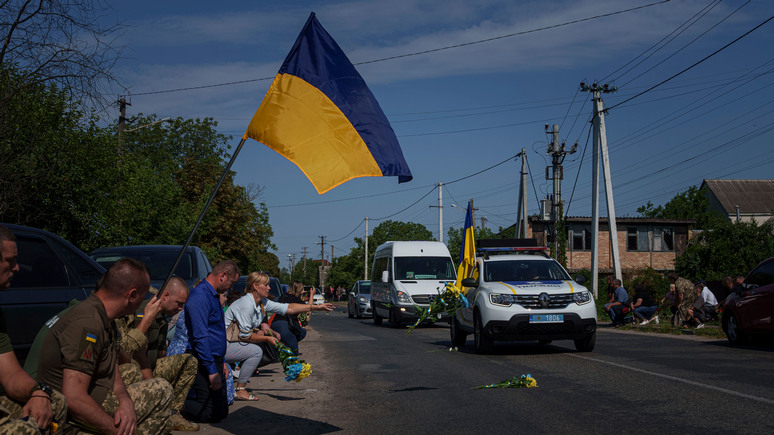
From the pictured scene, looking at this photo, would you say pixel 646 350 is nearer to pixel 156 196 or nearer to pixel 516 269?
pixel 516 269

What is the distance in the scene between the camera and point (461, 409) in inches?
308

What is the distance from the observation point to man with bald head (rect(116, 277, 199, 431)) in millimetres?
5715

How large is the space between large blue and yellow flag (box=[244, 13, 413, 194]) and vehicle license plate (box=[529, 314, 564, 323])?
7564mm

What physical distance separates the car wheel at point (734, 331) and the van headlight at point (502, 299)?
5.35m

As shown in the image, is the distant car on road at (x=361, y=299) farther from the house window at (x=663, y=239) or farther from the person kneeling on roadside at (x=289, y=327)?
the house window at (x=663, y=239)

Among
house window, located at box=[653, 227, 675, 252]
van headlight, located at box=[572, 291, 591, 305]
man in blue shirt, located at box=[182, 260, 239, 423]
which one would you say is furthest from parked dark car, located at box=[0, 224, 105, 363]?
house window, located at box=[653, 227, 675, 252]

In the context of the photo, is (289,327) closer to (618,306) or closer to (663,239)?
(618,306)

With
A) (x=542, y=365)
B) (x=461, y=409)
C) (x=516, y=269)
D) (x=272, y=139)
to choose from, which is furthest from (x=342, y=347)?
(x=272, y=139)

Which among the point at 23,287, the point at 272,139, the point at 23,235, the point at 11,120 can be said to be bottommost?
the point at 23,287

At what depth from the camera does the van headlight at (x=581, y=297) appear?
542 inches

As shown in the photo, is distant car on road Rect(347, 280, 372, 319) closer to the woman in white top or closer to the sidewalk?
the sidewalk

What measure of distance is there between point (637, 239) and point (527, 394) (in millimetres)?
53994

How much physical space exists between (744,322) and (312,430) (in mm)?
11365

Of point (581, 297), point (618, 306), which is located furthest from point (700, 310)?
point (581, 297)
